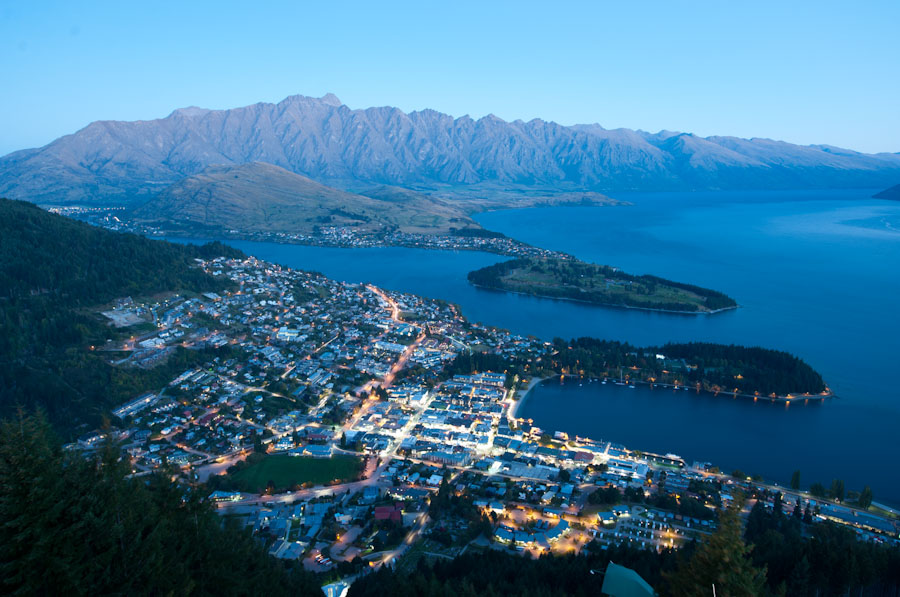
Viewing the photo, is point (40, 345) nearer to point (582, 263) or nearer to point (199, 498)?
point (199, 498)

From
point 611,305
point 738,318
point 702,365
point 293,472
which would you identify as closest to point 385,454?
point 293,472

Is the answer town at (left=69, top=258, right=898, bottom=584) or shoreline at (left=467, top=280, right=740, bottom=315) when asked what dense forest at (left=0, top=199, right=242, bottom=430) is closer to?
town at (left=69, top=258, right=898, bottom=584)

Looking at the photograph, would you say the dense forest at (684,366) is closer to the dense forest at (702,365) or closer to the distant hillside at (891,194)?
the dense forest at (702,365)

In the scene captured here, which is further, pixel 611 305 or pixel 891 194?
pixel 891 194

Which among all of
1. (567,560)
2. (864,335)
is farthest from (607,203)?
(567,560)

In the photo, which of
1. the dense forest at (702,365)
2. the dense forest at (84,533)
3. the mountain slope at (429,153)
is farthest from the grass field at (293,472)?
the mountain slope at (429,153)

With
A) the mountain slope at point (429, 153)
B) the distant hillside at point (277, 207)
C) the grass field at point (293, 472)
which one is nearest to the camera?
the grass field at point (293, 472)

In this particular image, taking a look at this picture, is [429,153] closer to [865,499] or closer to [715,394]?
[715,394]
